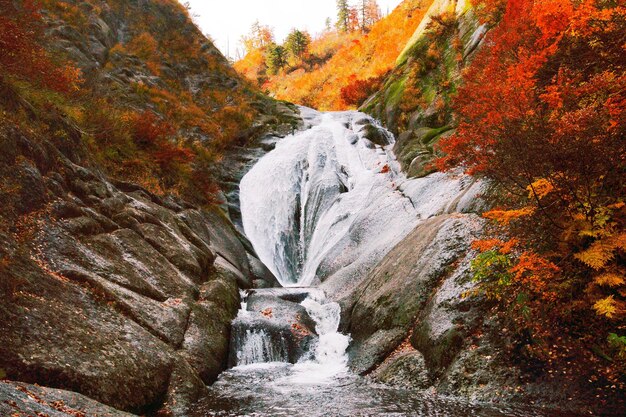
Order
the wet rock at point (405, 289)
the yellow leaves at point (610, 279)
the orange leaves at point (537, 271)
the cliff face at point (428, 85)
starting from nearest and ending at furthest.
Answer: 1. the yellow leaves at point (610, 279)
2. the orange leaves at point (537, 271)
3. the wet rock at point (405, 289)
4. the cliff face at point (428, 85)

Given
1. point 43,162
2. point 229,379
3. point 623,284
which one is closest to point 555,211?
point 623,284

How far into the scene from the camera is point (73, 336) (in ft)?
20.4

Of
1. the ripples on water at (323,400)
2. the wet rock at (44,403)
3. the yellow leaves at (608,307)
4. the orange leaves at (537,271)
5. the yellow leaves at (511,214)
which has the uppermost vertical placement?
the yellow leaves at (511,214)

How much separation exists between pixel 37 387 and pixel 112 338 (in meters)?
2.03

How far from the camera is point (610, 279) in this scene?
613 cm

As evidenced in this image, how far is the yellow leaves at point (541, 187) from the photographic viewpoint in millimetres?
6930

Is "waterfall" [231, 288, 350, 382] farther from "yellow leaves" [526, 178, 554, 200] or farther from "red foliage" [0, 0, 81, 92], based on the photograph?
"red foliage" [0, 0, 81, 92]

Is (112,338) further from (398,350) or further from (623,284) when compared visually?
(623,284)

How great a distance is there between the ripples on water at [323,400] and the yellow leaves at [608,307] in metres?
1.67

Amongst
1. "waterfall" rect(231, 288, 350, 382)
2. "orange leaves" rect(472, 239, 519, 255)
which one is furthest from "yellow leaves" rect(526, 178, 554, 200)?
"waterfall" rect(231, 288, 350, 382)

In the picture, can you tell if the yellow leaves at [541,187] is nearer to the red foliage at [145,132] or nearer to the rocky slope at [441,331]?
the rocky slope at [441,331]

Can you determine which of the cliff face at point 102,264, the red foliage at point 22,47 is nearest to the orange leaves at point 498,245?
the cliff face at point 102,264

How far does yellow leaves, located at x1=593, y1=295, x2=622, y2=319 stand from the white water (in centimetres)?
560

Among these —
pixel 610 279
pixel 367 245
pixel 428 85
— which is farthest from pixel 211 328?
pixel 428 85
